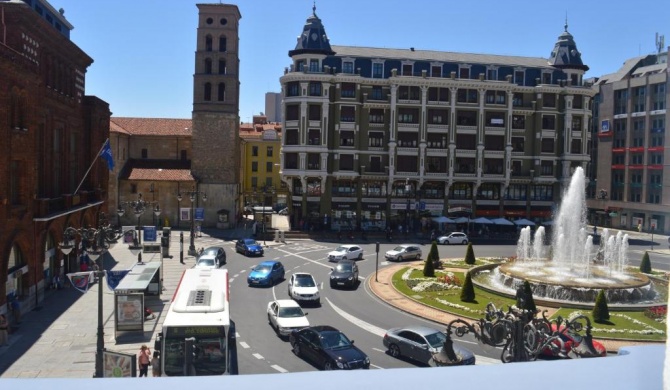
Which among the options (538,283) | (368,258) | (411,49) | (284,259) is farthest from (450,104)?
(538,283)

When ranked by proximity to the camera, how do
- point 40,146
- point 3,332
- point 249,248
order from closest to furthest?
1. point 3,332
2. point 40,146
3. point 249,248

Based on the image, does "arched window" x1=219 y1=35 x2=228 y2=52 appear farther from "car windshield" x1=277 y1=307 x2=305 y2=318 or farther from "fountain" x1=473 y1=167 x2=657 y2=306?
"car windshield" x1=277 y1=307 x2=305 y2=318

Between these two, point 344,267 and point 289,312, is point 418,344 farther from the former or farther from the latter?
point 344,267

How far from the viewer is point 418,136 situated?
6131cm

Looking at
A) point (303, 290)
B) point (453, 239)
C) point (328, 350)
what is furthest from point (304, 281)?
point (453, 239)

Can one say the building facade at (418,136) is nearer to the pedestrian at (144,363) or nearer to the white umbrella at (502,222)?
the white umbrella at (502,222)

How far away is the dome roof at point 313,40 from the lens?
60906 millimetres

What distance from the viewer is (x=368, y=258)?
151ft

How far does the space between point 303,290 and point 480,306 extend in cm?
889

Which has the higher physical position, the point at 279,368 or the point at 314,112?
the point at 314,112

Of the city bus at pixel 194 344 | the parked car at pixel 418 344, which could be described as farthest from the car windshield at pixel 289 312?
the city bus at pixel 194 344

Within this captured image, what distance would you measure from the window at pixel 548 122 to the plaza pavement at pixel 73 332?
35.6 metres

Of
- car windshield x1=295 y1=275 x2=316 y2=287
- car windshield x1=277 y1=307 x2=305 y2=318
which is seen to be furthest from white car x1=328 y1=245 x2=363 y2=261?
car windshield x1=277 y1=307 x2=305 y2=318

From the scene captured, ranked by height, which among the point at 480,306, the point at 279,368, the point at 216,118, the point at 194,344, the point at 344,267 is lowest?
the point at 279,368
